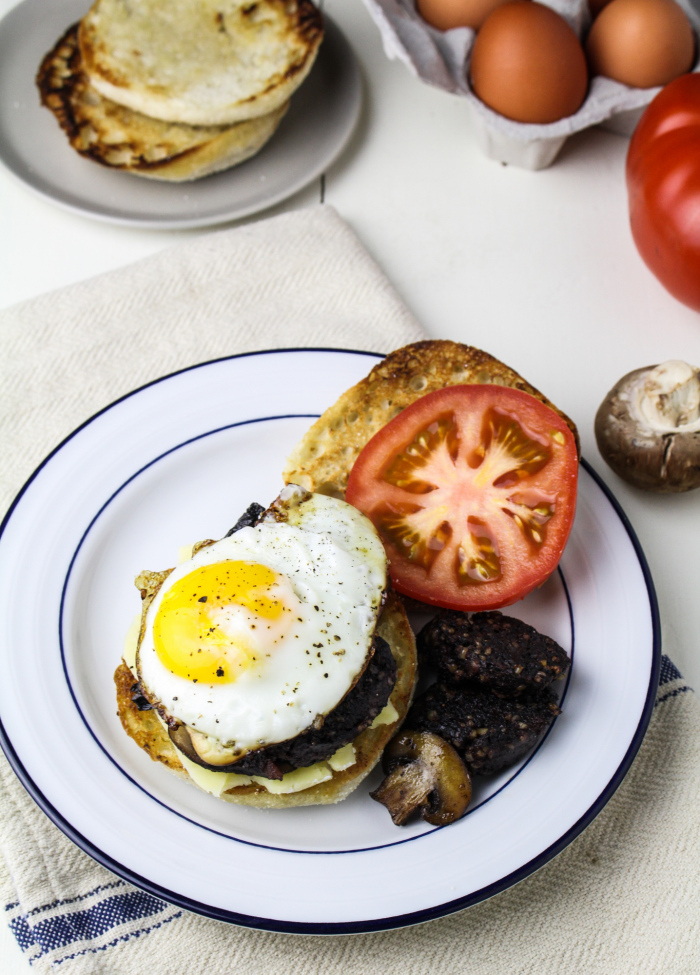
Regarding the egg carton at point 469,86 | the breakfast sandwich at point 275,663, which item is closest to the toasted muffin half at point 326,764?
the breakfast sandwich at point 275,663

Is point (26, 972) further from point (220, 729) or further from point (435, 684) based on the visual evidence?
point (435, 684)

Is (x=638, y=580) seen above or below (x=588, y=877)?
above

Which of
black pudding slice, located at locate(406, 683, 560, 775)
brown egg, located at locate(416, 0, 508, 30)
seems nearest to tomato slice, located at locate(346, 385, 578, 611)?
black pudding slice, located at locate(406, 683, 560, 775)

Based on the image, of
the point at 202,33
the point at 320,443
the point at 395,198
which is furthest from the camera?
the point at 395,198

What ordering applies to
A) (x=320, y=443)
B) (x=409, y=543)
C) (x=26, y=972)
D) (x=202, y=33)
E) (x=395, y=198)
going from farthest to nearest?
(x=395, y=198), (x=202, y=33), (x=320, y=443), (x=409, y=543), (x=26, y=972)

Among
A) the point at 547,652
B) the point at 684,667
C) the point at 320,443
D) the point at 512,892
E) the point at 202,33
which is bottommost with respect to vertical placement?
the point at 684,667

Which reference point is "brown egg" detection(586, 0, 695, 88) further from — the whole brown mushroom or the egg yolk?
the egg yolk

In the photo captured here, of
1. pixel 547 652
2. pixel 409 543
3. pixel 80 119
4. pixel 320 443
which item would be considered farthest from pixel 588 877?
pixel 80 119
